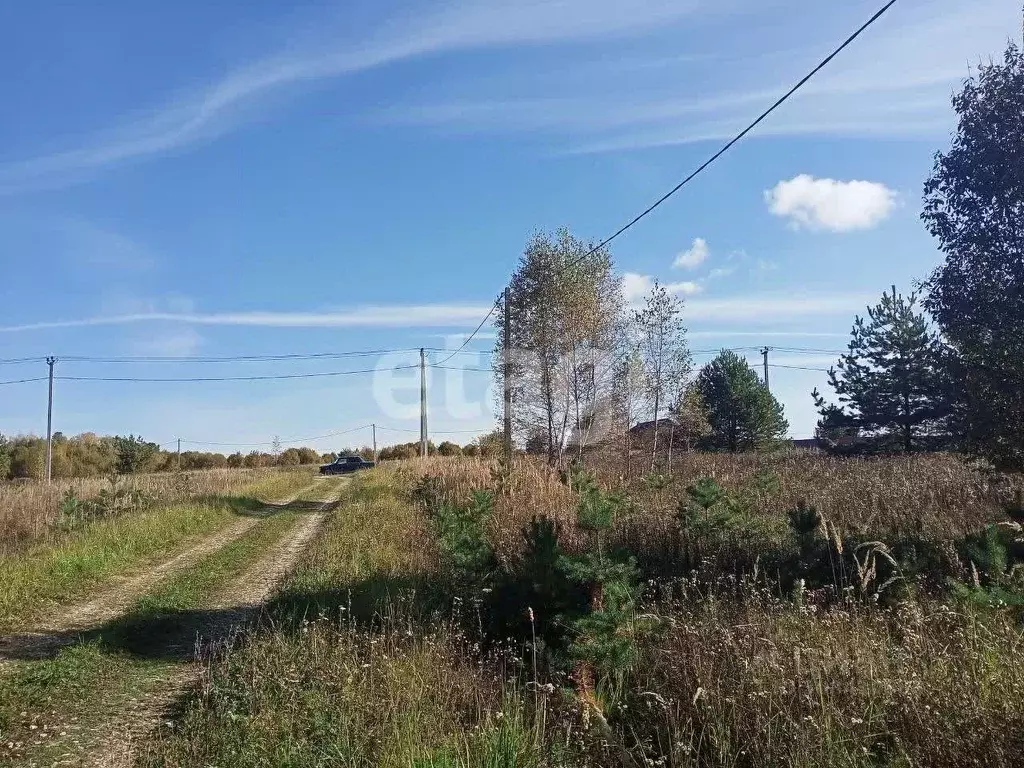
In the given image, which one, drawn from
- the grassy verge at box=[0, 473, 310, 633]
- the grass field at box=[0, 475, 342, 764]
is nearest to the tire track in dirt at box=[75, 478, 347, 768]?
the grass field at box=[0, 475, 342, 764]

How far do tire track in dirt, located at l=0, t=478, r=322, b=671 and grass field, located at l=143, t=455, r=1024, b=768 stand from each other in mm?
1842

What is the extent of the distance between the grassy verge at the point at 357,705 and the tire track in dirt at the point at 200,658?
0.25m

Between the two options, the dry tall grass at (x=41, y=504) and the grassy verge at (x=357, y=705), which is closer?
the grassy verge at (x=357, y=705)

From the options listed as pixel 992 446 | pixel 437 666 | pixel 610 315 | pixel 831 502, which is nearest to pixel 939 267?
pixel 992 446

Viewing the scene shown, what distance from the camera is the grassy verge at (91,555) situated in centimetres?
859

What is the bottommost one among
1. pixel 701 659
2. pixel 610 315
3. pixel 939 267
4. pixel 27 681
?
pixel 27 681

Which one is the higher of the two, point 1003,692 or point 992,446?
point 992,446

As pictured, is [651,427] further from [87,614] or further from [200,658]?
[200,658]

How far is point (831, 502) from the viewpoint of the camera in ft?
37.7

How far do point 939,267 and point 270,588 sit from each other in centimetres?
832

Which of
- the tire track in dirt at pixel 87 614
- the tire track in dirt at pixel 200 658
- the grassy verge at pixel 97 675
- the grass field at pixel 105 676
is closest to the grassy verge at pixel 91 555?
the tire track in dirt at pixel 87 614

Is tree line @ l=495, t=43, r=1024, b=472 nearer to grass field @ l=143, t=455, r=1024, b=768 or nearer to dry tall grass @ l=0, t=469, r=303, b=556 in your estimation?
grass field @ l=143, t=455, r=1024, b=768

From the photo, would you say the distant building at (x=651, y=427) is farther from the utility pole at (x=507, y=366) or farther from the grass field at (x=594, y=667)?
the grass field at (x=594, y=667)

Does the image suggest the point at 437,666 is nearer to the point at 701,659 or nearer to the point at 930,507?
the point at 701,659
